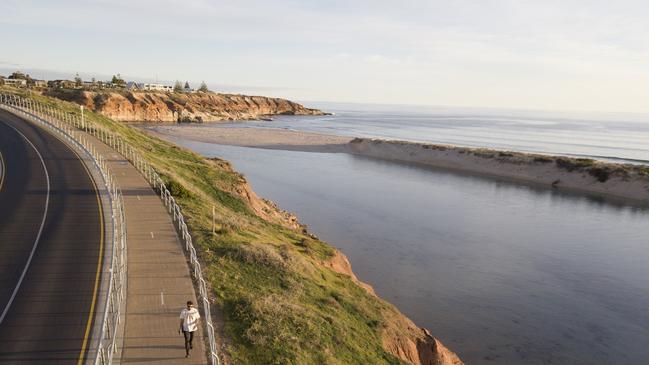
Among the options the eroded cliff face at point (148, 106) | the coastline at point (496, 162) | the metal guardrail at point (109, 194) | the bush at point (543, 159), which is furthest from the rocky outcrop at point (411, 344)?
the eroded cliff face at point (148, 106)

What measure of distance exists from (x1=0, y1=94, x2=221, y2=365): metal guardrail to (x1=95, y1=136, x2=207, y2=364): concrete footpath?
0.37 m

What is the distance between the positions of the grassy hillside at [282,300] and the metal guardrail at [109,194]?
334 cm

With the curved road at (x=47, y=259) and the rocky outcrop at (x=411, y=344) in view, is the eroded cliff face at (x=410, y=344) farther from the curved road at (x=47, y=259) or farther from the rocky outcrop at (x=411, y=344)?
the curved road at (x=47, y=259)

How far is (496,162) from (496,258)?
4578 cm

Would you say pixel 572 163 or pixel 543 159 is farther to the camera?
pixel 543 159

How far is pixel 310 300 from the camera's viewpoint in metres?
18.6

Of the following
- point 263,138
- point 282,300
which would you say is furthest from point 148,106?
point 282,300

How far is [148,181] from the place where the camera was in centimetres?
3281

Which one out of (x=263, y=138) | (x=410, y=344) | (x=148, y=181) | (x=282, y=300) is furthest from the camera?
(x=263, y=138)

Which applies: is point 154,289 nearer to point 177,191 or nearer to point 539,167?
point 177,191

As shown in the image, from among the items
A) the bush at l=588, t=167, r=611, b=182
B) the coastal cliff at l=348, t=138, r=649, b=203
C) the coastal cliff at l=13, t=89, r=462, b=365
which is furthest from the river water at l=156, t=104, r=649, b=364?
the bush at l=588, t=167, r=611, b=182

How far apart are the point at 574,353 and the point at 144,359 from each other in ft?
65.1

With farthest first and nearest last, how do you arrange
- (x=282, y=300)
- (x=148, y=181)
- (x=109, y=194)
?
(x=148, y=181), (x=109, y=194), (x=282, y=300)

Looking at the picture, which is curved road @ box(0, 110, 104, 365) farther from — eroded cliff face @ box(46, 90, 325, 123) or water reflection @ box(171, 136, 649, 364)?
eroded cliff face @ box(46, 90, 325, 123)
